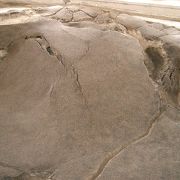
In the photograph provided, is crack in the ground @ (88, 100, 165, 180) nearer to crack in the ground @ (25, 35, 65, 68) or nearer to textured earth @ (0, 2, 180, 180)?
textured earth @ (0, 2, 180, 180)

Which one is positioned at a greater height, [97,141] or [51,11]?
[51,11]

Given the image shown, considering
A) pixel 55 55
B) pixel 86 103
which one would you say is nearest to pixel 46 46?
pixel 55 55

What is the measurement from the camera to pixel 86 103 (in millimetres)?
2123

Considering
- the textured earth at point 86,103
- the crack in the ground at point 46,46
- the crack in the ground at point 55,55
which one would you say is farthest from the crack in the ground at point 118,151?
the crack in the ground at point 46,46

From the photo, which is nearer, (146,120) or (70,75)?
(146,120)

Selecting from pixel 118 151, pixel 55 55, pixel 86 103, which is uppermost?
pixel 55 55

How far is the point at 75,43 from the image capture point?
248 centimetres

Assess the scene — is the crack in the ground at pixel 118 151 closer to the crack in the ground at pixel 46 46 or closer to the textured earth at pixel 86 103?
the textured earth at pixel 86 103

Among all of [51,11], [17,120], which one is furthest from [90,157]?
[51,11]

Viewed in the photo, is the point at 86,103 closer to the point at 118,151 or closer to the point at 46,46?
the point at 118,151

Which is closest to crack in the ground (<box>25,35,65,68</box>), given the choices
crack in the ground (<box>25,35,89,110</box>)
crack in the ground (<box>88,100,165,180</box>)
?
crack in the ground (<box>25,35,89,110</box>)

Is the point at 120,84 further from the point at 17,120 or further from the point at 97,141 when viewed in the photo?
the point at 17,120

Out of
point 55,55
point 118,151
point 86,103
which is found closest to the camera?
point 118,151

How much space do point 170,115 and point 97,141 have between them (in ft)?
1.83
